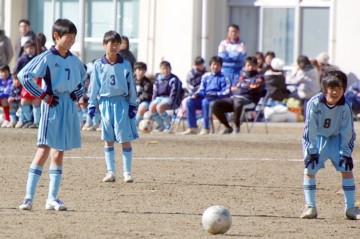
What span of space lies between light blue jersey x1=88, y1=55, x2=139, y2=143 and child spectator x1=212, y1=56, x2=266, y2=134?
720cm

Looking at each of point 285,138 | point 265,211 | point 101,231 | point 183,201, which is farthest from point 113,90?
point 285,138

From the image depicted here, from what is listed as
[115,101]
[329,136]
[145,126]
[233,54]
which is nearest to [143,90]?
[145,126]

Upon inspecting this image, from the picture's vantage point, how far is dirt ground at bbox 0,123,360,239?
964 centimetres

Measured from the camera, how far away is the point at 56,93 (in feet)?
35.5

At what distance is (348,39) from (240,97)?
4.71 meters

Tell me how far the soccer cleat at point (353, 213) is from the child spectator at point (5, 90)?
41.7 ft

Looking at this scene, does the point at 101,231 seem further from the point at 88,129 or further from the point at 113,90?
the point at 88,129

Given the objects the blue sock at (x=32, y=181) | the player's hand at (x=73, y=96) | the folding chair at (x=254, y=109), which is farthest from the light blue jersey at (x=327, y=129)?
the folding chair at (x=254, y=109)

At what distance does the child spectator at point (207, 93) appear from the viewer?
67.7 ft

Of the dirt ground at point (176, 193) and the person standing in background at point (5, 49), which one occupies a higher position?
the person standing in background at point (5, 49)

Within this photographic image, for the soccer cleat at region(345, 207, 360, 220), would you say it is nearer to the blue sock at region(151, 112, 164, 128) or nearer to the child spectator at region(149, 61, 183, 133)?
the child spectator at region(149, 61, 183, 133)

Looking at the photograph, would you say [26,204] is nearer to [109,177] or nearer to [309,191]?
[309,191]

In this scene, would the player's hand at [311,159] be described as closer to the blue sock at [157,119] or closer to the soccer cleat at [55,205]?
the soccer cleat at [55,205]

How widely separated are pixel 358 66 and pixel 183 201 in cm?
1336
